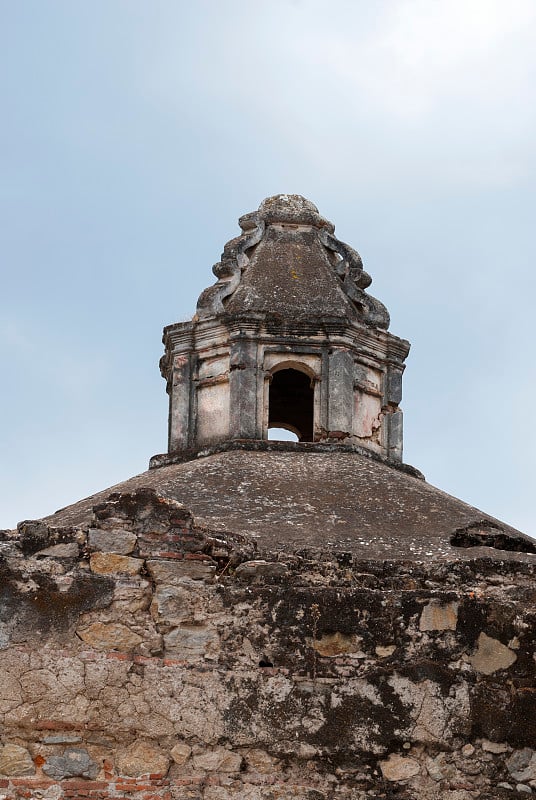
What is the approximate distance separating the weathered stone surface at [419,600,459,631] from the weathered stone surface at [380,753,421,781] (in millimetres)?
818

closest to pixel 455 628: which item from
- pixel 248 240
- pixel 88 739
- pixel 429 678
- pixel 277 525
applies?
pixel 429 678

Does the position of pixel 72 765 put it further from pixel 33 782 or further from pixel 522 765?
pixel 522 765

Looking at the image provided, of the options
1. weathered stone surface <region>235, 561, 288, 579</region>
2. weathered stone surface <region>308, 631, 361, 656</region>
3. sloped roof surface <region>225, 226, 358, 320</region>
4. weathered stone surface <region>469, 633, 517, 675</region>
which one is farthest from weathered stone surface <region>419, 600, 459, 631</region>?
sloped roof surface <region>225, 226, 358, 320</region>

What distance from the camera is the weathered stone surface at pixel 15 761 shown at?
881 cm

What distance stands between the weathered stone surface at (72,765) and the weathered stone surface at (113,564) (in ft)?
3.63

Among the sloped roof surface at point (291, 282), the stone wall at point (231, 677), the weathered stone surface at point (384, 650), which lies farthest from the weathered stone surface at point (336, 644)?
the sloped roof surface at point (291, 282)

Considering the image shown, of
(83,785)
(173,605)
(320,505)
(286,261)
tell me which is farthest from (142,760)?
(286,261)

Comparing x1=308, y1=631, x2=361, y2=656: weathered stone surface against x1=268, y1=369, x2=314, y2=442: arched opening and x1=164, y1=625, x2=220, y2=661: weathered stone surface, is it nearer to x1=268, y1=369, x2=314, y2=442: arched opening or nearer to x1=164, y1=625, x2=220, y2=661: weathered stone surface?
x1=164, y1=625, x2=220, y2=661: weathered stone surface

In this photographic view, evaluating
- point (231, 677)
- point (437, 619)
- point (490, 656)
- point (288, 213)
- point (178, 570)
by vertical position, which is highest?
point (288, 213)

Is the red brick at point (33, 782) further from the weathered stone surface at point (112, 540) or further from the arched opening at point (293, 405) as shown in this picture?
the arched opening at point (293, 405)

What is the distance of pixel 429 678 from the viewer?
9281 millimetres

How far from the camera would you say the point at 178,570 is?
31.0 feet

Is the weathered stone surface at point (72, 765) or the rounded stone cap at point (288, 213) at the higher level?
Result: the rounded stone cap at point (288, 213)

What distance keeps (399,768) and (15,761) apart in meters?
2.30
